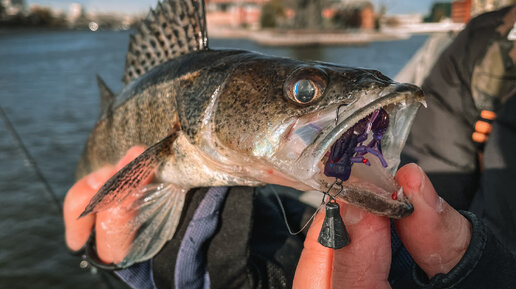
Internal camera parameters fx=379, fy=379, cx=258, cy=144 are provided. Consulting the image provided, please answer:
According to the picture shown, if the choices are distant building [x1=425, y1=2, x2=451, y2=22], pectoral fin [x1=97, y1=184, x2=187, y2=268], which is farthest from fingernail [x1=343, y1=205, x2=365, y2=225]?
distant building [x1=425, y1=2, x2=451, y2=22]

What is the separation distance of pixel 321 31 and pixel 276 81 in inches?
2227

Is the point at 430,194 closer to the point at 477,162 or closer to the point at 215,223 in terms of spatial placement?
the point at 215,223

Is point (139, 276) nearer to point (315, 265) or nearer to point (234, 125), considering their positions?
point (234, 125)

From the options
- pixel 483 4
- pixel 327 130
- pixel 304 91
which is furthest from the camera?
pixel 483 4

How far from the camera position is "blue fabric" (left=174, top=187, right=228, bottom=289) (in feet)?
6.14

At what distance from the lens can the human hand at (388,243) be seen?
45.5 inches

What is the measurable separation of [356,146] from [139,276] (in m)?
1.47

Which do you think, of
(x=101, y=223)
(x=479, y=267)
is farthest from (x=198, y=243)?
(x=479, y=267)

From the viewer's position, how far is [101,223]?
6.68ft

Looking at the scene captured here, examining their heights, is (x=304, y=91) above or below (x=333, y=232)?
above

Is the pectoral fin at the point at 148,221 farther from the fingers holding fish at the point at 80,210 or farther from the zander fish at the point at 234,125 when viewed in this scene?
the fingers holding fish at the point at 80,210

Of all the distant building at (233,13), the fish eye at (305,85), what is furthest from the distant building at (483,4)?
the distant building at (233,13)

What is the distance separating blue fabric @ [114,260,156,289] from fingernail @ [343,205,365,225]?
1.29 meters

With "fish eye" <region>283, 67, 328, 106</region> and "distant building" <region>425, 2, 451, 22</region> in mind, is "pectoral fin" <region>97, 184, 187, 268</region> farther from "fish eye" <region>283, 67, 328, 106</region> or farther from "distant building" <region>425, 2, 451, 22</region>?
"distant building" <region>425, 2, 451, 22</region>
